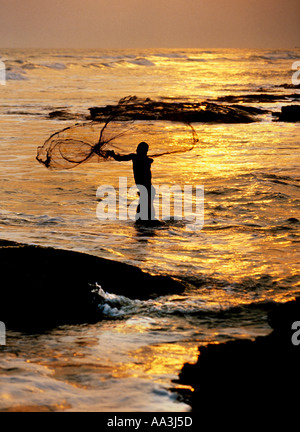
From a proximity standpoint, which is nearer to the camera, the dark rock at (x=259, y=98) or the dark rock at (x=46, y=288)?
the dark rock at (x=46, y=288)

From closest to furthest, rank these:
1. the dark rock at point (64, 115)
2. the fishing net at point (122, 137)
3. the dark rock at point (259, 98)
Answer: the fishing net at point (122, 137) < the dark rock at point (64, 115) < the dark rock at point (259, 98)

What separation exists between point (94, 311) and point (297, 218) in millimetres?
5424

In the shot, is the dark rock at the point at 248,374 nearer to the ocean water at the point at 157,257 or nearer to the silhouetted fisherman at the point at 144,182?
the ocean water at the point at 157,257

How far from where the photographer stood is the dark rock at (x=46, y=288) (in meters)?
5.76

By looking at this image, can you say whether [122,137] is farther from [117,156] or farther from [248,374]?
[248,374]

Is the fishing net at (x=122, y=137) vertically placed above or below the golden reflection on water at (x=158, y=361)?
above

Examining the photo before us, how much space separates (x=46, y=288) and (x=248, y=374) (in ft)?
8.20

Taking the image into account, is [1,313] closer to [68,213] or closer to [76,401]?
[76,401]

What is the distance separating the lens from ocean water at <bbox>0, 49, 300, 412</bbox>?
4648mm

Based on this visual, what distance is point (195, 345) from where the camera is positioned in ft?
17.1

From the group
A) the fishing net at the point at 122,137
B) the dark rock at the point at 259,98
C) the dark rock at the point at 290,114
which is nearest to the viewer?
the fishing net at the point at 122,137

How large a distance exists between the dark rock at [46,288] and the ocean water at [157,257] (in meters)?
0.17

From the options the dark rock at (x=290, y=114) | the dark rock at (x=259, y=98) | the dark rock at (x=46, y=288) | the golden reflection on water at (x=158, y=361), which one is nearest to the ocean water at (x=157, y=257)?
the golden reflection on water at (x=158, y=361)

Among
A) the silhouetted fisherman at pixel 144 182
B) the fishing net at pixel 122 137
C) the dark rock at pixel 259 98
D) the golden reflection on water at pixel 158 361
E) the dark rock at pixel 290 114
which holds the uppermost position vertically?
the dark rock at pixel 259 98
